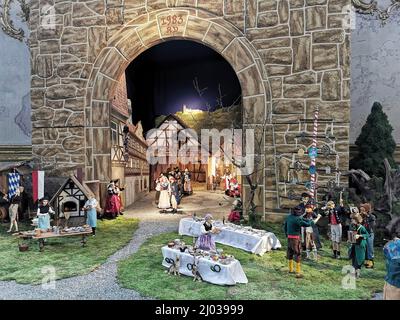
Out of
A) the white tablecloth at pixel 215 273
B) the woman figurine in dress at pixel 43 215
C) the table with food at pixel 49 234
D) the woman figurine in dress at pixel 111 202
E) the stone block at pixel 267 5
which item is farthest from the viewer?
the woman figurine in dress at pixel 111 202

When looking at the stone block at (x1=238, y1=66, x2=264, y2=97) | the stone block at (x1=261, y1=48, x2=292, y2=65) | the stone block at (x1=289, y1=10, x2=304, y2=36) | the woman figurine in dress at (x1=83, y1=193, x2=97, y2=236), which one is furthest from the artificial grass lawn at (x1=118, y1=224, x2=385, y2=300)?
the stone block at (x1=289, y1=10, x2=304, y2=36)

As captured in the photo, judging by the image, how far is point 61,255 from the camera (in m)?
7.86

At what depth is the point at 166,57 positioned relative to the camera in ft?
60.1

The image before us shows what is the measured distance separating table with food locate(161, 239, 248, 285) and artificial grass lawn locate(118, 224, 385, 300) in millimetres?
130

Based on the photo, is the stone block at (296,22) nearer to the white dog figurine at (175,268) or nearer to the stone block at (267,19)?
the stone block at (267,19)

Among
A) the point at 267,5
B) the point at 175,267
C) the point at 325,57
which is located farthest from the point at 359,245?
the point at 267,5

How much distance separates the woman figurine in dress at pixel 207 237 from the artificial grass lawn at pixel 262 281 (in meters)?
0.83

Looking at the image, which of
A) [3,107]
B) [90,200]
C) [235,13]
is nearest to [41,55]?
[3,107]

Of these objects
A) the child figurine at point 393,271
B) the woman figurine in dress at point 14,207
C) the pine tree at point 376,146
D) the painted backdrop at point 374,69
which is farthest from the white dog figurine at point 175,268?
the painted backdrop at point 374,69

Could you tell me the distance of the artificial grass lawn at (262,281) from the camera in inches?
224

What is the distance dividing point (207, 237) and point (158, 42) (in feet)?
24.1
